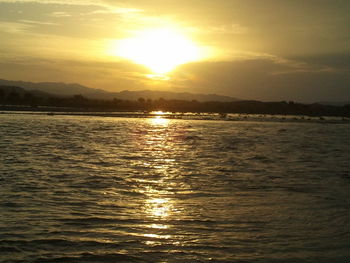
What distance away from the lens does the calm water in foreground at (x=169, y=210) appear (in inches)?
324

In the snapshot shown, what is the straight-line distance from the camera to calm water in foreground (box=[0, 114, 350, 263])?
8227mm

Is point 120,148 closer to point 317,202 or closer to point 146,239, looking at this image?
point 317,202

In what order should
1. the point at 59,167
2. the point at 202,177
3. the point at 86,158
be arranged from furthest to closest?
the point at 86,158, the point at 59,167, the point at 202,177

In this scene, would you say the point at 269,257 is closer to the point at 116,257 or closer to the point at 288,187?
the point at 116,257

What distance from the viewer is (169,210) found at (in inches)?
437

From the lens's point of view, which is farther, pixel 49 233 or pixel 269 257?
pixel 49 233

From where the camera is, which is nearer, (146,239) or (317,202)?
(146,239)

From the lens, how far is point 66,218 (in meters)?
10.1

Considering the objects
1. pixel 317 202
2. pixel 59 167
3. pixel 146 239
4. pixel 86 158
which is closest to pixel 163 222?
pixel 146 239

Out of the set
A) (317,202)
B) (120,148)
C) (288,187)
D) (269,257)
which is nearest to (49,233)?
(269,257)

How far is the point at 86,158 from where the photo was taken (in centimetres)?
2077

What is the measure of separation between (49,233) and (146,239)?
6.71 ft

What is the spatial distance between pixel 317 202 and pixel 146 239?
6228 millimetres

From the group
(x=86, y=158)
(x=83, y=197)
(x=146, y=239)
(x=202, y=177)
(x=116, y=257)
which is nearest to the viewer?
(x=116, y=257)
